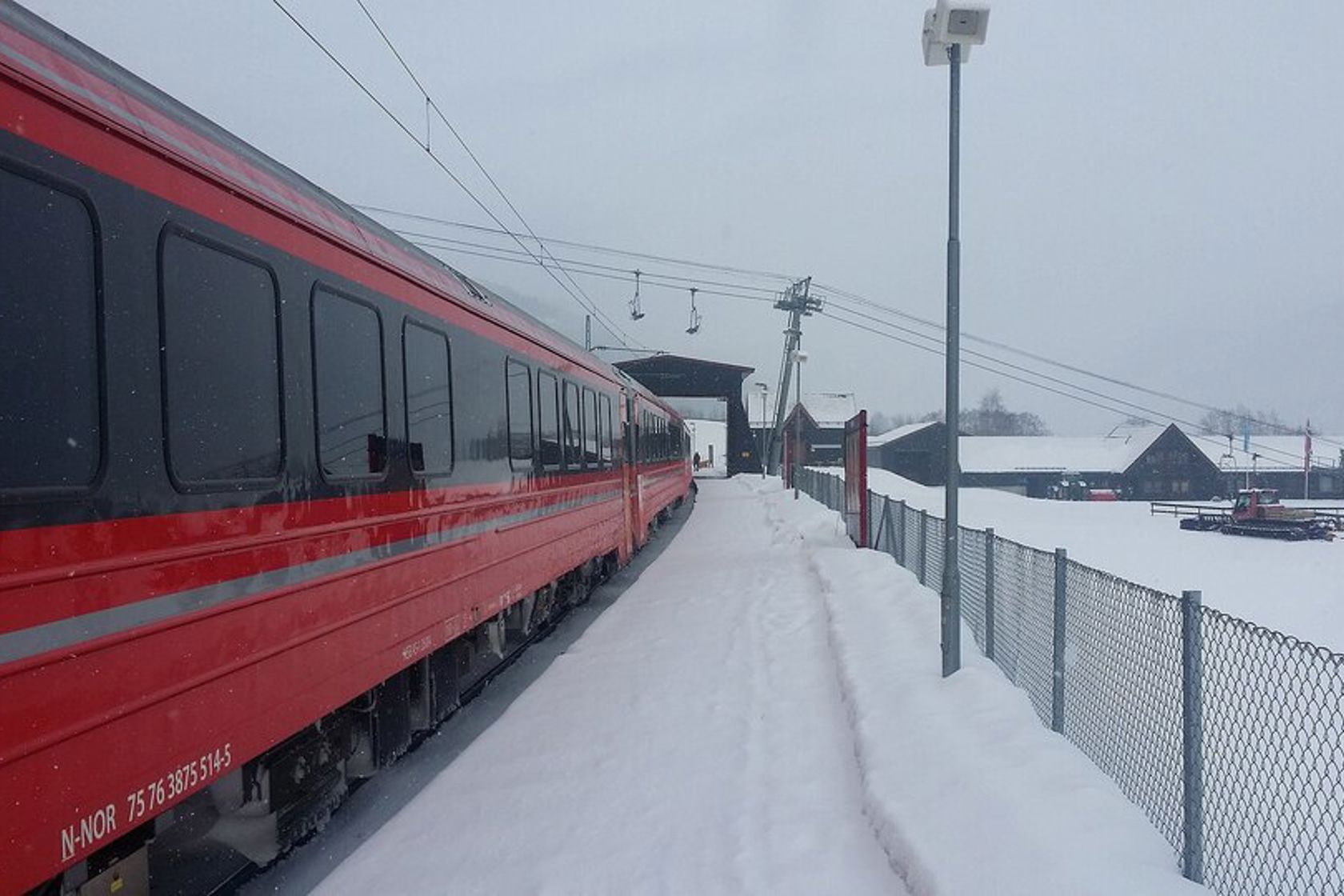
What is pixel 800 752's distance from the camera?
19.1ft

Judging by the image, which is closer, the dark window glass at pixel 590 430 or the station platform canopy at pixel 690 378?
the dark window glass at pixel 590 430

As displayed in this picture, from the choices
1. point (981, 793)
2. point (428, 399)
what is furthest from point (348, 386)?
point (981, 793)

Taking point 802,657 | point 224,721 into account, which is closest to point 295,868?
point 224,721

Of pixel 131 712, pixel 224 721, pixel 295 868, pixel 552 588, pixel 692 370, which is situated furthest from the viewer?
pixel 692 370

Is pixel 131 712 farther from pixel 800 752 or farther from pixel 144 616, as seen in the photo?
pixel 800 752

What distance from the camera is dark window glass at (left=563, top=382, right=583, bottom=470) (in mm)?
9836

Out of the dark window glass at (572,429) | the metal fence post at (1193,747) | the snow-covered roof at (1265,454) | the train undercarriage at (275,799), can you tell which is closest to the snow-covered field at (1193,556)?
the dark window glass at (572,429)

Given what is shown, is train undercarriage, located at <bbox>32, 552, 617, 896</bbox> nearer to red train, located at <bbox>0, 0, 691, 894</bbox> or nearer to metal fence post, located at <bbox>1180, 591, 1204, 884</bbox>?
red train, located at <bbox>0, 0, 691, 894</bbox>

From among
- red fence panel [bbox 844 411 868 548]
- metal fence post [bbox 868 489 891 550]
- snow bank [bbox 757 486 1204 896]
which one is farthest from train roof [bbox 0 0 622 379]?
metal fence post [bbox 868 489 891 550]

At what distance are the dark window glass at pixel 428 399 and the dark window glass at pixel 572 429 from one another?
142 inches

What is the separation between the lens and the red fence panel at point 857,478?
1382cm

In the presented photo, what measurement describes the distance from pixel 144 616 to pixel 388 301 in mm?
2662

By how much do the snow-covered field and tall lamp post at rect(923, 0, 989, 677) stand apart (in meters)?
6.91

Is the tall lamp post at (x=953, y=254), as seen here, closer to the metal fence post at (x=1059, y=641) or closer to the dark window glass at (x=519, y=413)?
the metal fence post at (x=1059, y=641)
